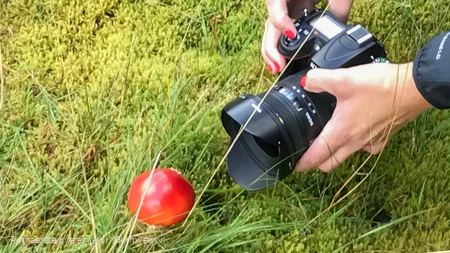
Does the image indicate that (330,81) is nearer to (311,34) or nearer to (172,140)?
(311,34)

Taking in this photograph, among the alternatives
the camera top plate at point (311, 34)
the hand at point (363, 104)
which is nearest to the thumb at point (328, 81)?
the hand at point (363, 104)

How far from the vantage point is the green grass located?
121 cm

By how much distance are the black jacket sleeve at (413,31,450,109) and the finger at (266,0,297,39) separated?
28 centimetres

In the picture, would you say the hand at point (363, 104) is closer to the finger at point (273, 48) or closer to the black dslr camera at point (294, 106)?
the black dslr camera at point (294, 106)

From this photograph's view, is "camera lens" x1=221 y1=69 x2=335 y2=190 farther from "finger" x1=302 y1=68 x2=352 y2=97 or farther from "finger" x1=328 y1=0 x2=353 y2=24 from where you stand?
"finger" x1=328 y1=0 x2=353 y2=24

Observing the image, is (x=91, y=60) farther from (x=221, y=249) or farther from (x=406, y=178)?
(x=406, y=178)

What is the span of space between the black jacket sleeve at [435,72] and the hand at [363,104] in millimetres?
21

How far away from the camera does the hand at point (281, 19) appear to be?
3.96ft

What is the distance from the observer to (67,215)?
49.4 inches

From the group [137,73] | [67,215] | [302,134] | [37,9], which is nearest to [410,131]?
[302,134]

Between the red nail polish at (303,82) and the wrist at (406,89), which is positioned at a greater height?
the wrist at (406,89)

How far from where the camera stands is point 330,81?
105cm

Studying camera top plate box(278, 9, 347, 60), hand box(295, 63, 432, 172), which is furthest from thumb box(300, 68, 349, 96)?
camera top plate box(278, 9, 347, 60)

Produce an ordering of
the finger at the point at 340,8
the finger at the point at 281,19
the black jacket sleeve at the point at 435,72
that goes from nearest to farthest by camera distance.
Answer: the black jacket sleeve at the point at 435,72 → the finger at the point at 281,19 → the finger at the point at 340,8
